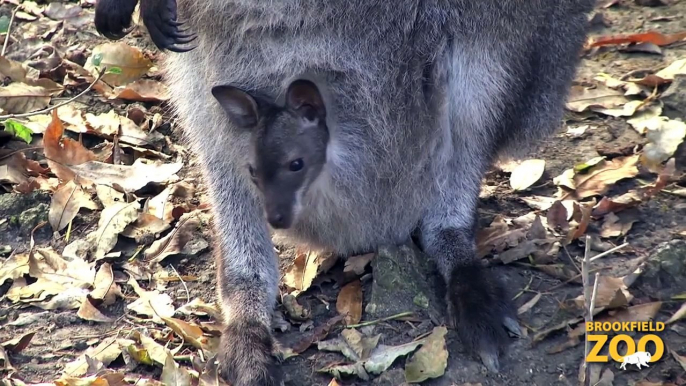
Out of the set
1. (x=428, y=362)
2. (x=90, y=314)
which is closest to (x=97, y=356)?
(x=90, y=314)

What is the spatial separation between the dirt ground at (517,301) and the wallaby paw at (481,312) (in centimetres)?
4

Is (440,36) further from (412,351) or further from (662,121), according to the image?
(662,121)

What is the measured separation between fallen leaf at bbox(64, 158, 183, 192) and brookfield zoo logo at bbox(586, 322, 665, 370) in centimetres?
195

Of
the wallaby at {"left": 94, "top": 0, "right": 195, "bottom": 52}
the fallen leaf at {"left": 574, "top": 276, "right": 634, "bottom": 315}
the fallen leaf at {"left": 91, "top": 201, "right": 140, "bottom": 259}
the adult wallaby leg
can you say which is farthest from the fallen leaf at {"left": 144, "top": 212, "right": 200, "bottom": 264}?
the fallen leaf at {"left": 574, "top": 276, "right": 634, "bottom": 315}

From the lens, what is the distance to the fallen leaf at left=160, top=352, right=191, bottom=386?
278cm

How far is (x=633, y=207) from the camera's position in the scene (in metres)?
3.35

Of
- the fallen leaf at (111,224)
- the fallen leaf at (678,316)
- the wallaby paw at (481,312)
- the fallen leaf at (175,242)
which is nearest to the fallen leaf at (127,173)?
the fallen leaf at (111,224)

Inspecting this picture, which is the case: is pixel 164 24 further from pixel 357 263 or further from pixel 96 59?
pixel 96 59

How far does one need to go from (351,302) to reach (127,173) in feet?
4.23

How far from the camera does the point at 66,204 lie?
142 inches

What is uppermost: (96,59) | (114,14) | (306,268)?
(114,14)

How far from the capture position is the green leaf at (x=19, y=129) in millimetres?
3870

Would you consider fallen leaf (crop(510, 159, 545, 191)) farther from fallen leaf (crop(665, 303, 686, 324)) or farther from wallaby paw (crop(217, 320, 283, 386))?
wallaby paw (crop(217, 320, 283, 386))

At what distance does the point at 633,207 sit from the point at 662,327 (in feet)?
2.22
